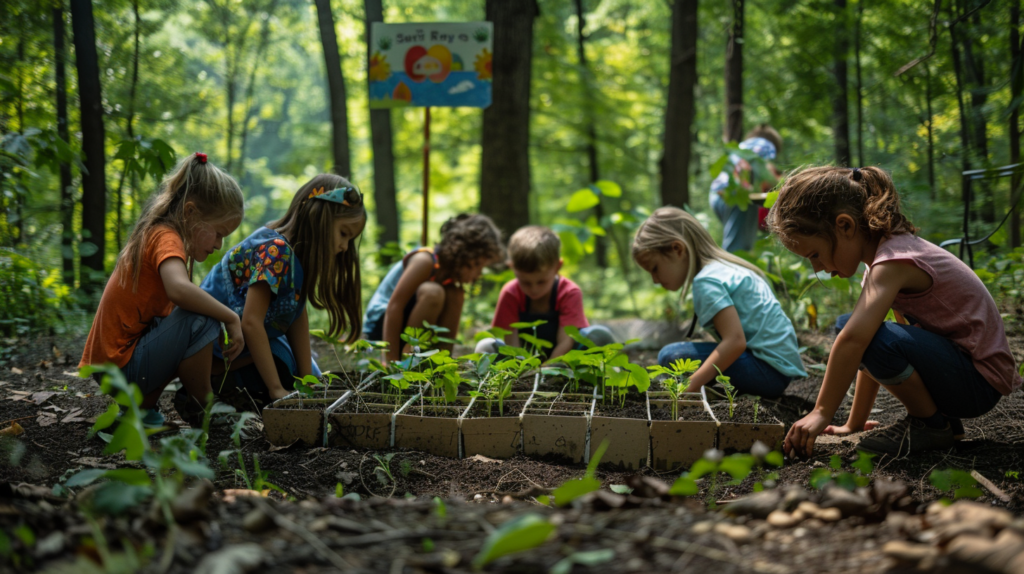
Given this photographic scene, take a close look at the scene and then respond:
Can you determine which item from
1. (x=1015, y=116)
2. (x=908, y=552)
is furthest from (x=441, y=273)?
(x=908, y=552)

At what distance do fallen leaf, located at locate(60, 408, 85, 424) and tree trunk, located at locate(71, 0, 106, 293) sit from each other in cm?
174

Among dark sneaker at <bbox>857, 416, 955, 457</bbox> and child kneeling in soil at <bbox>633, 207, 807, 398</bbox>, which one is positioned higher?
child kneeling in soil at <bbox>633, 207, 807, 398</bbox>

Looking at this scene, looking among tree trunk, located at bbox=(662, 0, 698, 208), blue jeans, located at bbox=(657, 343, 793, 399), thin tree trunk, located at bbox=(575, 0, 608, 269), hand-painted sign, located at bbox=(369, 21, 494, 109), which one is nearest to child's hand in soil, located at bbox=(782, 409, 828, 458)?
blue jeans, located at bbox=(657, 343, 793, 399)

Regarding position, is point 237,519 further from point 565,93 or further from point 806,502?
point 565,93

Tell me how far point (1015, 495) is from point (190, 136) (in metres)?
7.12

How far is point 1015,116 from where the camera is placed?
218cm

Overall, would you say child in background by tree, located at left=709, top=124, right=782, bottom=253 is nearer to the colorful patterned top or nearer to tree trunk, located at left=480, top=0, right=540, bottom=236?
tree trunk, located at left=480, top=0, right=540, bottom=236

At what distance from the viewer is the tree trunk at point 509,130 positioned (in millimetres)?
5504

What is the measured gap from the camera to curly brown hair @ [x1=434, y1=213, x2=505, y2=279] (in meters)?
3.46

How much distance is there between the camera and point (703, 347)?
117 inches

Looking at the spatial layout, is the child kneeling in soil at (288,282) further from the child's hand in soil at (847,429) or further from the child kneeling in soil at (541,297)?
the child's hand in soil at (847,429)

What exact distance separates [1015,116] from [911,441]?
1202 millimetres

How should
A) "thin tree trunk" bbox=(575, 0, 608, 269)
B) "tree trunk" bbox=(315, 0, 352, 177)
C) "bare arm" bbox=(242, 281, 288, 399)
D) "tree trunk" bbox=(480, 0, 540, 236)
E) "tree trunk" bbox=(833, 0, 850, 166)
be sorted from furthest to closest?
"thin tree trunk" bbox=(575, 0, 608, 269), "tree trunk" bbox=(833, 0, 850, 166), "tree trunk" bbox=(480, 0, 540, 236), "tree trunk" bbox=(315, 0, 352, 177), "bare arm" bbox=(242, 281, 288, 399)

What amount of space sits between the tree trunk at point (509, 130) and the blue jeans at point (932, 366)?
12.6 ft
